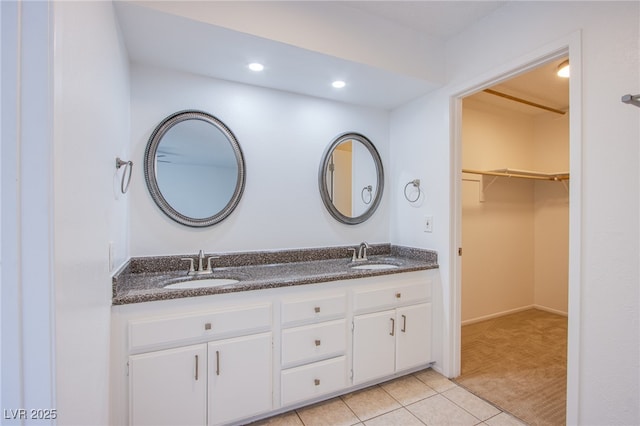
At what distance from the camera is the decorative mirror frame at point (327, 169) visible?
2455mm

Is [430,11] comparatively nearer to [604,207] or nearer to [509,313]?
[604,207]

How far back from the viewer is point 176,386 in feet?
4.79

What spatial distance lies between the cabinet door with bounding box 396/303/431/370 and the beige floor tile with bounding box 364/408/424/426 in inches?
13.1

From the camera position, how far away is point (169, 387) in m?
1.45

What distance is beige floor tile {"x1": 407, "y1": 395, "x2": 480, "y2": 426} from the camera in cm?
170

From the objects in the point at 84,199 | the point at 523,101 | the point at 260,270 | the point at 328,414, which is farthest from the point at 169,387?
the point at 523,101

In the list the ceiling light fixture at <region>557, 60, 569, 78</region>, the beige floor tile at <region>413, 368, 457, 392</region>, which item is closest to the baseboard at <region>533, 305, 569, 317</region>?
the beige floor tile at <region>413, 368, 457, 392</region>

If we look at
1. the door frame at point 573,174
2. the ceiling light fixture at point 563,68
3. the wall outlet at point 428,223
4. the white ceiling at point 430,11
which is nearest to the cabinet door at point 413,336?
the wall outlet at point 428,223

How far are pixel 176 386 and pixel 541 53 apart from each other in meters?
2.61

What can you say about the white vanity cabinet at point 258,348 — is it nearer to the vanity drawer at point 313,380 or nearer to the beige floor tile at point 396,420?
the vanity drawer at point 313,380

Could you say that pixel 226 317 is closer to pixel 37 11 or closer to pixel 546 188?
pixel 37 11

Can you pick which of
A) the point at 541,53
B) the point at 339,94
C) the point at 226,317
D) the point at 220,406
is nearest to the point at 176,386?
the point at 220,406

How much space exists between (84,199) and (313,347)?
1.39 meters

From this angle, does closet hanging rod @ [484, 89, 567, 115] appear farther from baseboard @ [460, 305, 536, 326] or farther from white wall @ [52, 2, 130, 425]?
white wall @ [52, 2, 130, 425]
